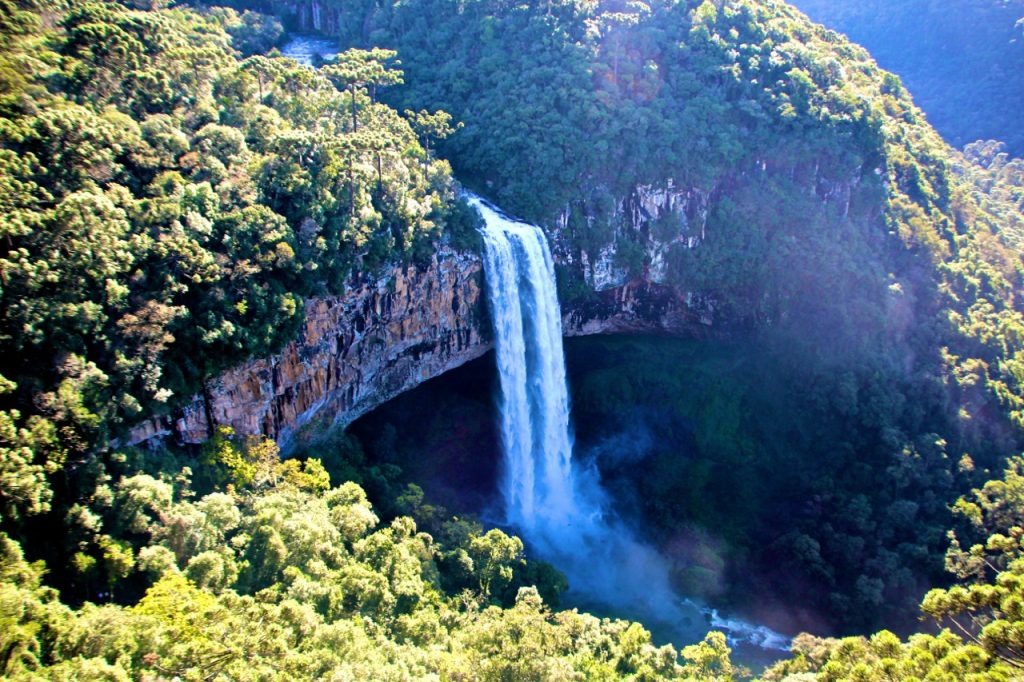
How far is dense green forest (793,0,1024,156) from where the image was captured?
75.4 meters

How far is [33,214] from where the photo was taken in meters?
20.4

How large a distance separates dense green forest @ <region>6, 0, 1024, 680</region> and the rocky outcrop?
0.91m

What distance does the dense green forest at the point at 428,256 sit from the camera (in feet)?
Answer: 61.8

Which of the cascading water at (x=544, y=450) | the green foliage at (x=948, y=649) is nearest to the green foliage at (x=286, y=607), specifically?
the green foliage at (x=948, y=649)

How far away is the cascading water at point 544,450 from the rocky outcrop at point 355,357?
5.01ft

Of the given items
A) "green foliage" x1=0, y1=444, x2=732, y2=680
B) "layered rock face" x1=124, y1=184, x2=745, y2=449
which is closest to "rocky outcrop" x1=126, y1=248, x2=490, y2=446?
"layered rock face" x1=124, y1=184, x2=745, y2=449

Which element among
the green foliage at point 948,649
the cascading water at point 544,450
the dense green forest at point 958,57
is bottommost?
the green foliage at point 948,649

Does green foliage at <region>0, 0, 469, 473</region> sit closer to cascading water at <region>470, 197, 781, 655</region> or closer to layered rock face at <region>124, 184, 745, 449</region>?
layered rock face at <region>124, 184, 745, 449</region>

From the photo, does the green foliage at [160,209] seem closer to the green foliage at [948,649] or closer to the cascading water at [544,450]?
the cascading water at [544,450]

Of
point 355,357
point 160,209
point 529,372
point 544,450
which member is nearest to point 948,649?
point 544,450

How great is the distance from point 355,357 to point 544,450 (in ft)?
36.4

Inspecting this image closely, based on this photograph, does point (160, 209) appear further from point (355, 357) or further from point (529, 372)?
point (529, 372)

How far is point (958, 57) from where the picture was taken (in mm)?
79125

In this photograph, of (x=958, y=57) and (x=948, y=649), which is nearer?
(x=948, y=649)
